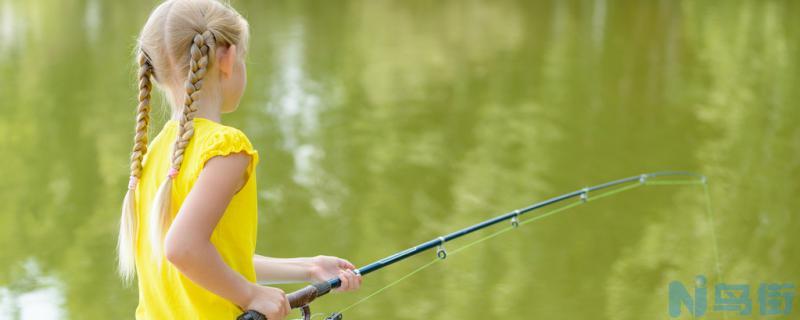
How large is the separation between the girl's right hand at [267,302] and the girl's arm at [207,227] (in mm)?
30

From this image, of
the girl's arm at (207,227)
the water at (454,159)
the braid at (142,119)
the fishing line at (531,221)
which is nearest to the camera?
the girl's arm at (207,227)

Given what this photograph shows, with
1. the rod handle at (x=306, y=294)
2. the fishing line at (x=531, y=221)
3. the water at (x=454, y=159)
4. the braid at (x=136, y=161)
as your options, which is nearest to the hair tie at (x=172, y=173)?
the braid at (x=136, y=161)

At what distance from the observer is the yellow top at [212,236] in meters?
1.18

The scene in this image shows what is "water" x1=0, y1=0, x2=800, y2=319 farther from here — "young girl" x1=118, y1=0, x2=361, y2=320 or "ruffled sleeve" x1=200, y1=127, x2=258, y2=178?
"ruffled sleeve" x1=200, y1=127, x2=258, y2=178

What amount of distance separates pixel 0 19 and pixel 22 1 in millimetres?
1703

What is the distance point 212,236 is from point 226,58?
0.21 metres

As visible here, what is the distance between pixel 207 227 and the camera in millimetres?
1146

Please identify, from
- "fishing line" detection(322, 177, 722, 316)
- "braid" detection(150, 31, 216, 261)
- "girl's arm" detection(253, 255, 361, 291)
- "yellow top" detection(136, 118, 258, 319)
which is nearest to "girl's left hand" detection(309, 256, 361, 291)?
"girl's arm" detection(253, 255, 361, 291)

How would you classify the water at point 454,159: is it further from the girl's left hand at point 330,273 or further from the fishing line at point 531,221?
the girl's left hand at point 330,273

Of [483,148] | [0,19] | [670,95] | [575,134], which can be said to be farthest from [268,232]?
[0,19]

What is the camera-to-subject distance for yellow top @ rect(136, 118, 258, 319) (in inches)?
46.6

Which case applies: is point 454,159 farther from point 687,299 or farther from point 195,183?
point 195,183

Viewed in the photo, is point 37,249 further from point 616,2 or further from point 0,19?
point 616,2

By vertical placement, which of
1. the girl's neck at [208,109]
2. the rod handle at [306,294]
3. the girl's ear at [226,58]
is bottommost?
the rod handle at [306,294]
